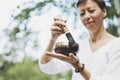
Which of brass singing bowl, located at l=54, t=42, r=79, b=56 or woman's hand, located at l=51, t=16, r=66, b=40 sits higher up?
woman's hand, located at l=51, t=16, r=66, b=40

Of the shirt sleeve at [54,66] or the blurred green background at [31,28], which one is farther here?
Result: the blurred green background at [31,28]

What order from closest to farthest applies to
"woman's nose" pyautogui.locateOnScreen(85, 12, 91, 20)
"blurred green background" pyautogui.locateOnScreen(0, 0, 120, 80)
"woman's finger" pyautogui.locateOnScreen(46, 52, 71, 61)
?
"woman's finger" pyautogui.locateOnScreen(46, 52, 71, 61), "woman's nose" pyautogui.locateOnScreen(85, 12, 91, 20), "blurred green background" pyautogui.locateOnScreen(0, 0, 120, 80)

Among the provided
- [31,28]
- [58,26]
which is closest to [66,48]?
[58,26]

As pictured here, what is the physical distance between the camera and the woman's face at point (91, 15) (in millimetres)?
925

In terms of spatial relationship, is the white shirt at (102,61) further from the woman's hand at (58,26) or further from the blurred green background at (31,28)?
the blurred green background at (31,28)

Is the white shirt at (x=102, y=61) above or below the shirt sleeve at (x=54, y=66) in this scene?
above

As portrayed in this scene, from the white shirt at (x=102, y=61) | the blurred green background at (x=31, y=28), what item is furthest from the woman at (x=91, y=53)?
the blurred green background at (x=31, y=28)

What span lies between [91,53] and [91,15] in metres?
0.11

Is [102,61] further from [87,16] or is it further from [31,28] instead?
[31,28]

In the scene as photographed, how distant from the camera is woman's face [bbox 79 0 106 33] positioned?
925 millimetres

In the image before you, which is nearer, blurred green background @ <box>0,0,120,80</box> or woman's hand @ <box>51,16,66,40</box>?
woman's hand @ <box>51,16,66,40</box>

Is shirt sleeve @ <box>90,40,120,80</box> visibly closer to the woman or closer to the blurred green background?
the woman

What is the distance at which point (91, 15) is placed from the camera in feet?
3.09

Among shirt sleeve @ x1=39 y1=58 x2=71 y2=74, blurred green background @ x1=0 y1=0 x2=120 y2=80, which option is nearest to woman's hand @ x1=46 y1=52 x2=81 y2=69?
shirt sleeve @ x1=39 y1=58 x2=71 y2=74
